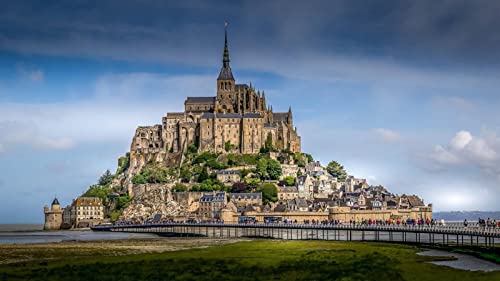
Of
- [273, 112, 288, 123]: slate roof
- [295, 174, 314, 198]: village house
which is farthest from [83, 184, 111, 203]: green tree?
[273, 112, 288, 123]: slate roof

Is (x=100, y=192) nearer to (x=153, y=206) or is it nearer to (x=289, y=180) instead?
(x=153, y=206)

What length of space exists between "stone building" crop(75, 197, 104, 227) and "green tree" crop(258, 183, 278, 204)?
3512 cm

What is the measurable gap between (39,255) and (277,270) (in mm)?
26708

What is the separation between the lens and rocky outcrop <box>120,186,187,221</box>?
154 meters

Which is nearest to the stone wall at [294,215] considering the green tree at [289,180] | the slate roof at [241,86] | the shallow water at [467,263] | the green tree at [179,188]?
the green tree at [289,180]

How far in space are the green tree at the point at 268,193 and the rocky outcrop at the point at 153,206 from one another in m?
16.6

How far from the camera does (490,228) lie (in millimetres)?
73938

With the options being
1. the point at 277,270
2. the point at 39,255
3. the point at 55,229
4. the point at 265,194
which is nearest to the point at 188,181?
the point at 265,194

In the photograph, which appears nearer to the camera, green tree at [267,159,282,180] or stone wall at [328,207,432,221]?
stone wall at [328,207,432,221]

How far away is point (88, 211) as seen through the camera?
159 metres

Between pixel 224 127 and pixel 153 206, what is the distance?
30.1 m

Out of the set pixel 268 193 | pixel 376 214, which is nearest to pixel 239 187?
pixel 268 193

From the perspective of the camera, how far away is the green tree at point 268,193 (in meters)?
156

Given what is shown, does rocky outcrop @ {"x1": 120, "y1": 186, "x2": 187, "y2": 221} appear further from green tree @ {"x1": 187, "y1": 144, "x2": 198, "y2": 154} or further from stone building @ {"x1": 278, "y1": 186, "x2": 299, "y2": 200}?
stone building @ {"x1": 278, "y1": 186, "x2": 299, "y2": 200}
